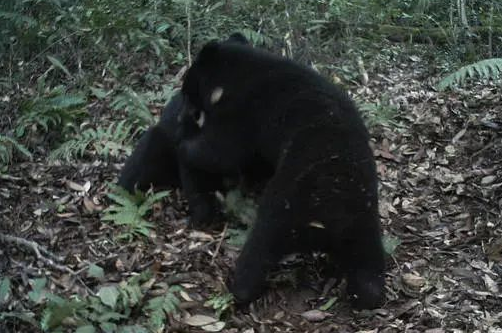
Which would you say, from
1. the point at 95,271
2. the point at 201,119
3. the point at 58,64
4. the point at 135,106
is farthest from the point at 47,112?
the point at 95,271

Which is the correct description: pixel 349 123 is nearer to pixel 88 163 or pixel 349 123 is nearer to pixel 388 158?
pixel 388 158

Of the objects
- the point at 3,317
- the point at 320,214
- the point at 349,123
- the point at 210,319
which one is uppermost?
the point at 349,123

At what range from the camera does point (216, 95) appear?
5.55 m

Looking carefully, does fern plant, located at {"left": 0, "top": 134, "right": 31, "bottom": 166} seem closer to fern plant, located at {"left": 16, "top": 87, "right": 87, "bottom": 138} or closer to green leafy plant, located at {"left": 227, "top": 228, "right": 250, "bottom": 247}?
fern plant, located at {"left": 16, "top": 87, "right": 87, "bottom": 138}

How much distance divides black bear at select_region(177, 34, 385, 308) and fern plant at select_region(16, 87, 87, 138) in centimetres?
247

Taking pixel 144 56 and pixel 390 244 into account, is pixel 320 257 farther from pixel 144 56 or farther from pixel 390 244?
pixel 144 56

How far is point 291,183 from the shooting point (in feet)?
15.4

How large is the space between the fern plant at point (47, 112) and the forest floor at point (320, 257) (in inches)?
19.1

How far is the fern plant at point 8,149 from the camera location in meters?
6.34

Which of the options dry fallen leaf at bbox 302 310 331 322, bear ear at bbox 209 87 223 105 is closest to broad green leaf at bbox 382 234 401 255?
dry fallen leaf at bbox 302 310 331 322

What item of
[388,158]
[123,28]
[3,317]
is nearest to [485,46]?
[388,158]

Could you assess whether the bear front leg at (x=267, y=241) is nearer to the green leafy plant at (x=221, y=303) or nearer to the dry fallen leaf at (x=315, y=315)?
the green leafy plant at (x=221, y=303)

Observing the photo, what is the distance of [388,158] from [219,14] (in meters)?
3.55

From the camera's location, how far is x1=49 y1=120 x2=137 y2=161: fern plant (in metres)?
6.76
